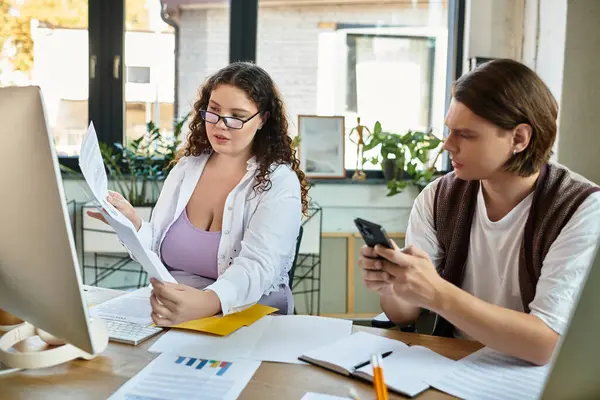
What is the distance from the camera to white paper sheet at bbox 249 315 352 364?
1141 mm

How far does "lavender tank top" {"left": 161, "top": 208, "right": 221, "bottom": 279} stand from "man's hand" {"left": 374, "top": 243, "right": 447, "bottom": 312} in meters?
0.69

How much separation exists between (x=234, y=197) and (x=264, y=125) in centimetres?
27

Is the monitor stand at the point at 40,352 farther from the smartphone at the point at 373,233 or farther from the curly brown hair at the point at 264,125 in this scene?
the curly brown hair at the point at 264,125

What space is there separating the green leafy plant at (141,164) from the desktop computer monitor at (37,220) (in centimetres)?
201

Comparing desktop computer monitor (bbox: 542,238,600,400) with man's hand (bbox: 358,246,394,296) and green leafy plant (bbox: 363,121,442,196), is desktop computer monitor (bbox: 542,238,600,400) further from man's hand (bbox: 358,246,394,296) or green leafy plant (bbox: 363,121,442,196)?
green leafy plant (bbox: 363,121,442,196)

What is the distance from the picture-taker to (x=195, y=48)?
327 centimetres

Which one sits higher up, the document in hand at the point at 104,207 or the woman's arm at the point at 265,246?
the document in hand at the point at 104,207

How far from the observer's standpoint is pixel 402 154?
10.1 ft

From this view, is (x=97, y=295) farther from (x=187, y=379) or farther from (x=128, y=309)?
(x=187, y=379)

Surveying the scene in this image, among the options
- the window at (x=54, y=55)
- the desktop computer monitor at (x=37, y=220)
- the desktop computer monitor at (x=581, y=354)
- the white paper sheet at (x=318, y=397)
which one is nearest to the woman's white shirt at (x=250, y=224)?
the white paper sheet at (x=318, y=397)

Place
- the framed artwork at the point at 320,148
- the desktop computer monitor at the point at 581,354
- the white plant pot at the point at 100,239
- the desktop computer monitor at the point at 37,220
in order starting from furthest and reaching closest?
1. the framed artwork at the point at 320,148
2. the white plant pot at the point at 100,239
3. the desktop computer monitor at the point at 37,220
4. the desktop computer monitor at the point at 581,354

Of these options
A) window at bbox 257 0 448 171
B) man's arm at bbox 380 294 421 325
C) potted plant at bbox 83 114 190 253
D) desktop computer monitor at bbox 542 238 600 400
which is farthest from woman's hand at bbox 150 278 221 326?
window at bbox 257 0 448 171

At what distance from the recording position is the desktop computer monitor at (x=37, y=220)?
815mm

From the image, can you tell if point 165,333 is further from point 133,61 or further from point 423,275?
point 133,61
